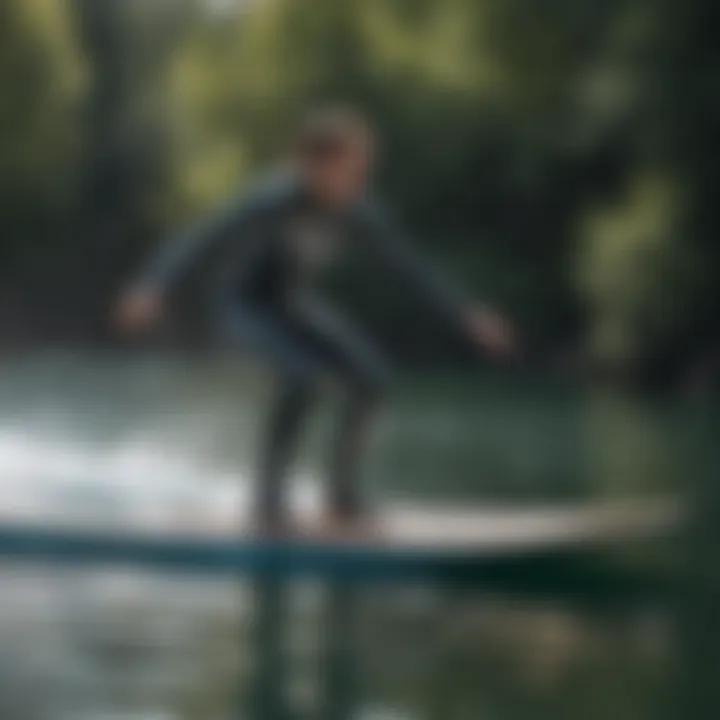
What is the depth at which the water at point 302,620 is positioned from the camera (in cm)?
144

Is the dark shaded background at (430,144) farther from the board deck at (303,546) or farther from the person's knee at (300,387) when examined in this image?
the board deck at (303,546)

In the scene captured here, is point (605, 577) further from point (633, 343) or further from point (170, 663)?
point (633, 343)

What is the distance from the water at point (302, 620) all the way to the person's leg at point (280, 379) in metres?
0.07

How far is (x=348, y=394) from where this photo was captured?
1981 millimetres

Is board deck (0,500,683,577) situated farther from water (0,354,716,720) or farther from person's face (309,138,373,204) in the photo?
person's face (309,138,373,204)

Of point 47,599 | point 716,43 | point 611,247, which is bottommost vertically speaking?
point 47,599

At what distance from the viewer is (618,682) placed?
4.97ft

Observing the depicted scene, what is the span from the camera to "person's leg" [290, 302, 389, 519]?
1969mm

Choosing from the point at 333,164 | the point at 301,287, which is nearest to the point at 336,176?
the point at 333,164

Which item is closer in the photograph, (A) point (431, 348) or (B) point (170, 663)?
(B) point (170, 663)

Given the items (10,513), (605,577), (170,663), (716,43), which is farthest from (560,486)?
(716,43)

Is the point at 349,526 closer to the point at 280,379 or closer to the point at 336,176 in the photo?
the point at 280,379

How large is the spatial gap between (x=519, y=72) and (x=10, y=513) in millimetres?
1558

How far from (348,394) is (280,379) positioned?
9 centimetres
